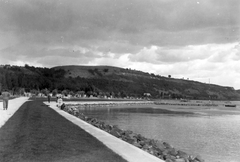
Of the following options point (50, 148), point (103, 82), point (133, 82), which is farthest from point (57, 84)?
point (50, 148)

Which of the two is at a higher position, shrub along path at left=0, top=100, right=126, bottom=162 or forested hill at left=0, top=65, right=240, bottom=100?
forested hill at left=0, top=65, right=240, bottom=100

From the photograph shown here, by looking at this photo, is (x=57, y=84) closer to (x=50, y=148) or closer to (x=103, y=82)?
(x=103, y=82)

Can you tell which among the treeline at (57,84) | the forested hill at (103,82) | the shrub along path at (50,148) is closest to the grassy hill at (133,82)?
the forested hill at (103,82)

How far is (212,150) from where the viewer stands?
16000 mm

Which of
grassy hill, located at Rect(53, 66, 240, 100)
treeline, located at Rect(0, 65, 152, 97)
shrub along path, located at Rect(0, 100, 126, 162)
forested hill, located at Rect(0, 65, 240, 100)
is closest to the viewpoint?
shrub along path, located at Rect(0, 100, 126, 162)

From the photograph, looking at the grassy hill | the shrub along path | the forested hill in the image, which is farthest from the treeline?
the shrub along path

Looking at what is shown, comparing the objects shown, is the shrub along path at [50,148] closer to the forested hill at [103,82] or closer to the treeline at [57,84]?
the treeline at [57,84]

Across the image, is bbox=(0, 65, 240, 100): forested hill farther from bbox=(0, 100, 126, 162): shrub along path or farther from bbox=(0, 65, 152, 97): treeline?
bbox=(0, 100, 126, 162): shrub along path

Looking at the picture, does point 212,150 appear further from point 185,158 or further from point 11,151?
point 11,151

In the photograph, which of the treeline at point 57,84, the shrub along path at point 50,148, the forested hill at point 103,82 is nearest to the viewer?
the shrub along path at point 50,148

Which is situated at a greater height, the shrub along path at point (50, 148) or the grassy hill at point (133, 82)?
the grassy hill at point (133, 82)

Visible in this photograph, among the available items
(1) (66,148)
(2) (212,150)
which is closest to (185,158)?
(2) (212,150)

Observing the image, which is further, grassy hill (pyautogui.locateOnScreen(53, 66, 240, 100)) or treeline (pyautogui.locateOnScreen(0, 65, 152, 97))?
grassy hill (pyautogui.locateOnScreen(53, 66, 240, 100))

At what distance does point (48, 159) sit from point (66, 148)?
166 centimetres
